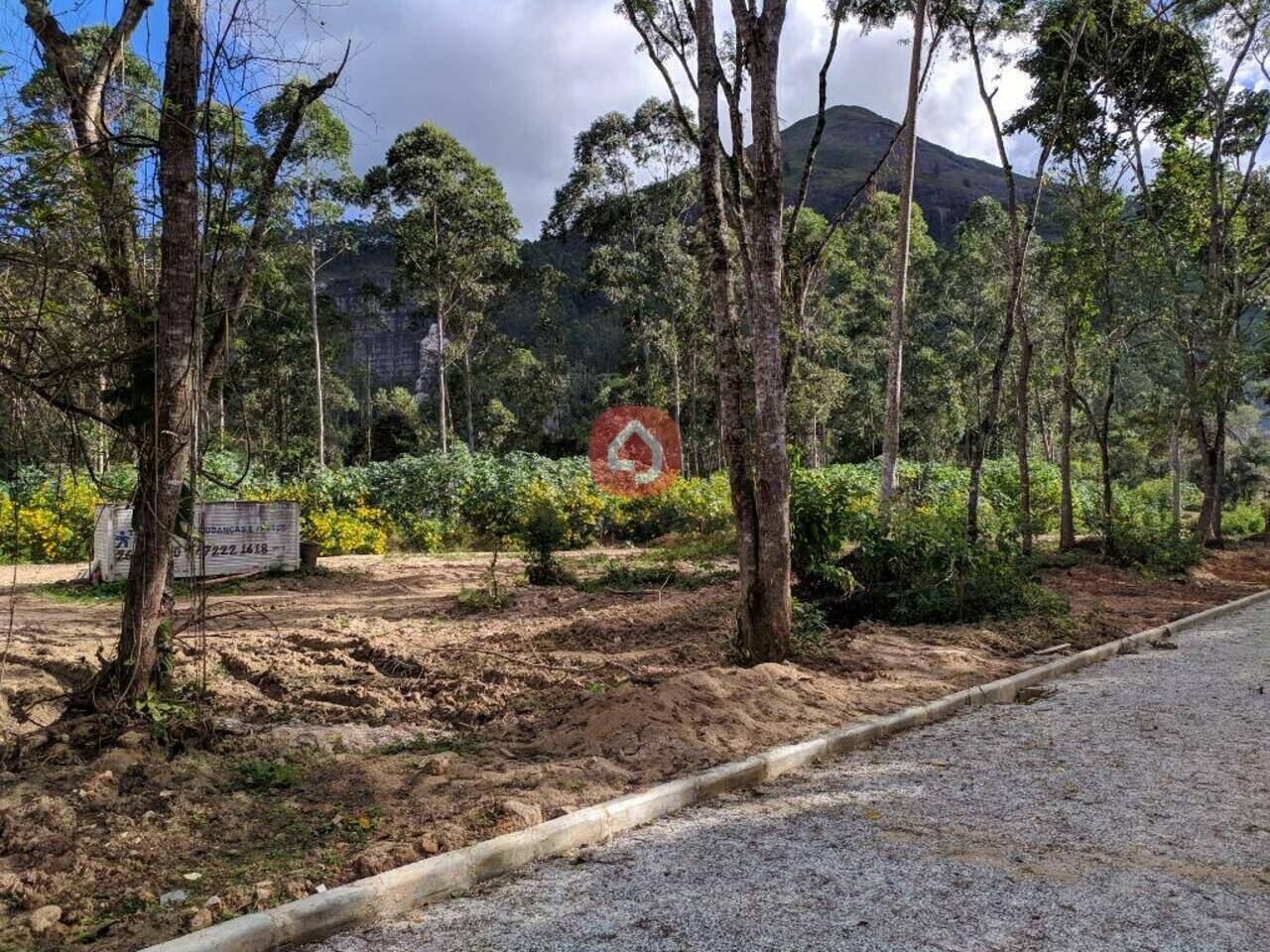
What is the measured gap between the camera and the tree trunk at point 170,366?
14.1ft

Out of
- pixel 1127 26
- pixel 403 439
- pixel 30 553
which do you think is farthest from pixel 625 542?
pixel 403 439

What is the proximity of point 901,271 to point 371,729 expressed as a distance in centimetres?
1118

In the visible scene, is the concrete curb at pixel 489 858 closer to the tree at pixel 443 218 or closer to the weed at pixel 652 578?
the weed at pixel 652 578

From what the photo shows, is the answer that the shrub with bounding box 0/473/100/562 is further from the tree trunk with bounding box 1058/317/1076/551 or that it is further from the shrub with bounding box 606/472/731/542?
the tree trunk with bounding box 1058/317/1076/551

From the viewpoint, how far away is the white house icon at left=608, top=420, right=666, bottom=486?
22.2 m

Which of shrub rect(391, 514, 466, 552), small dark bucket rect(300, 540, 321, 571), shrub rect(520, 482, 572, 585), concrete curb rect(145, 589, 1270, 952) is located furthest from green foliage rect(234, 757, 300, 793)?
shrub rect(391, 514, 466, 552)

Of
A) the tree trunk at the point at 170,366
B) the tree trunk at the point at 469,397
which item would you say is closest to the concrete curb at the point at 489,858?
the tree trunk at the point at 170,366

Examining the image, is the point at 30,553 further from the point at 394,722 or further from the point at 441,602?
the point at 394,722

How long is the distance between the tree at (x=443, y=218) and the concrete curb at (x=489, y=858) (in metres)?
23.1

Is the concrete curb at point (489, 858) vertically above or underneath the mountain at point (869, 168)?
underneath

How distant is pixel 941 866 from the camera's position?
3197 millimetres

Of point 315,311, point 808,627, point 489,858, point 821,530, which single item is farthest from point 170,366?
point 315,311

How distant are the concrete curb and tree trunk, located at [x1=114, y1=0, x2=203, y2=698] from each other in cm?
220

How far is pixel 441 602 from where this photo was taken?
33.8 ft
